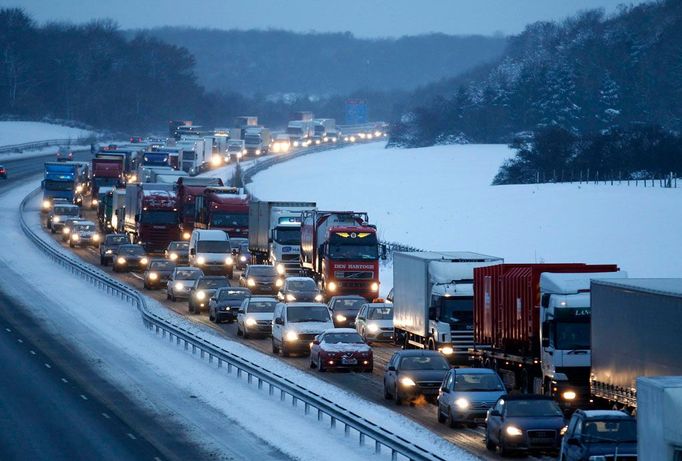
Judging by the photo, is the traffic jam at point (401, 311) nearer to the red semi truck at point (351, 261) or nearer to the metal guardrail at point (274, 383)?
the red semi truck at point (351, 261)

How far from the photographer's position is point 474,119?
195625 millimetres

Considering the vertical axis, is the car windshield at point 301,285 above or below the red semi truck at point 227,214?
below

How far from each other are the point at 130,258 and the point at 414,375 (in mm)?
37906

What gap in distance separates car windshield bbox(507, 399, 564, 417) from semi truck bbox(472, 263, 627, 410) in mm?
4209

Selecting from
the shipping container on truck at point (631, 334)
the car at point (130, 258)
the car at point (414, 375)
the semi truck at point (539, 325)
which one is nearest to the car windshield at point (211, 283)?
the car at point (130, 258)

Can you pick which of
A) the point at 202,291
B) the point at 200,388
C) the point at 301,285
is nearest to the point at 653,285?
the point at 200,388

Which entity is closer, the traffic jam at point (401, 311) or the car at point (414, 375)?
the traffic jam at point (401, 311)

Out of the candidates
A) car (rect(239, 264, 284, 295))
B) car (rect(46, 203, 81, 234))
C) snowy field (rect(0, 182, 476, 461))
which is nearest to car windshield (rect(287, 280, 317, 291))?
snowy field (rect(0, 182, 476, 461))

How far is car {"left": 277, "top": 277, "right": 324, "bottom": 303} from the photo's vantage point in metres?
52.9

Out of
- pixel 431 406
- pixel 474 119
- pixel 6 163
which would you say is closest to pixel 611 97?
pixel 474 119

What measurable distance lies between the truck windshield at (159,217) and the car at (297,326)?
1327 inches

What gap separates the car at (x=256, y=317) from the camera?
154ft

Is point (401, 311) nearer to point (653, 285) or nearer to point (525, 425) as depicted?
point (653, 285)

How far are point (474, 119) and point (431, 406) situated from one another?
164083 millimetres
